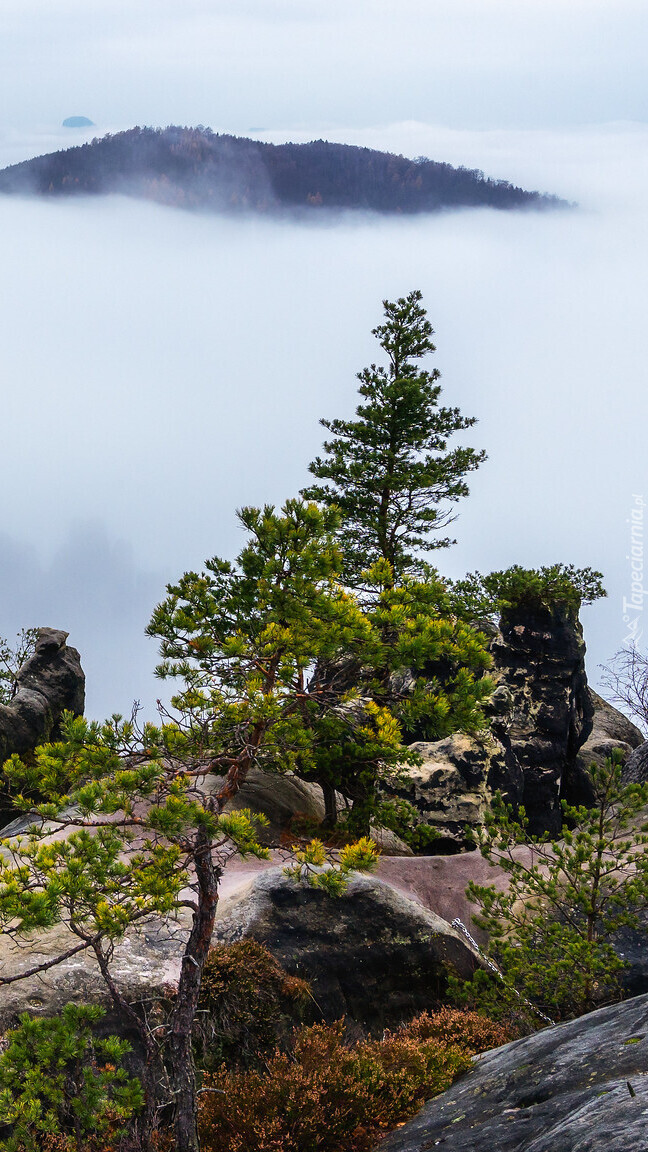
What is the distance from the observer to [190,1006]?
796 cm

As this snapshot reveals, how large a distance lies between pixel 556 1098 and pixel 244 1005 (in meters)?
6.04

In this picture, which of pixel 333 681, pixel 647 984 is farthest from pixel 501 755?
pixel 333 681

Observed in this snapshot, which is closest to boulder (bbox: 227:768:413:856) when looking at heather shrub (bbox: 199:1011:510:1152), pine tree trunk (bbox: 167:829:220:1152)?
heather shrub (bbox: 199:1011:510:1152)

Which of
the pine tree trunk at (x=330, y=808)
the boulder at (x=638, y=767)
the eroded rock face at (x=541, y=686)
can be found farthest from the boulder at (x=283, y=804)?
the eroded rock face at (x=541, y=686)

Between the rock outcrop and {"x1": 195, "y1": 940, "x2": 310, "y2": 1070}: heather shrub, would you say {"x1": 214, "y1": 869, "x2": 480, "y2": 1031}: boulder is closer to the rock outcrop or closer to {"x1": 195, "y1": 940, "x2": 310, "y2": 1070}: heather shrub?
{"x1": 195, "y1": 940, "x2": 310, "y2": 1070}: heather shrub

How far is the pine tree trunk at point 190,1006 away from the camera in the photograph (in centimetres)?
782

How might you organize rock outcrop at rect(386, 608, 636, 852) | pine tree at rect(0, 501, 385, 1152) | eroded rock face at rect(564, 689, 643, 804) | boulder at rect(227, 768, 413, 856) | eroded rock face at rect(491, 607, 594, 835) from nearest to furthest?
pine tree at rect(0, 501, 385, 1152)
boulder at rect(227, 768, 413, 856)
rock outcrop at rect(386, 608, 636, 852)
eroded rock face at rect(491, 607, 594, 835)
eroded rock face at rect(564, 689, 643, 804)

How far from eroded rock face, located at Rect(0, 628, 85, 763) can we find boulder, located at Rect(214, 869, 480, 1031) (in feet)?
38.4

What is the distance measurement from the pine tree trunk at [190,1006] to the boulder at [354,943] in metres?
4.16

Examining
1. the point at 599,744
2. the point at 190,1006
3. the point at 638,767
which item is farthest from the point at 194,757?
the point at 599,744

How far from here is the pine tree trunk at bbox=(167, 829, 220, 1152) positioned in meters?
7.82

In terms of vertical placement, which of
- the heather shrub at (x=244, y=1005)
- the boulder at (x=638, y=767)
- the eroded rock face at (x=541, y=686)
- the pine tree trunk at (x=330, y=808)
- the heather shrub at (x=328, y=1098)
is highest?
the eroded rock face at (x=541, y=686)

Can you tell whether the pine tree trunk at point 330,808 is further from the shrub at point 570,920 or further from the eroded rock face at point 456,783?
the shrub at point 570,920

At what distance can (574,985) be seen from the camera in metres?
10.2
